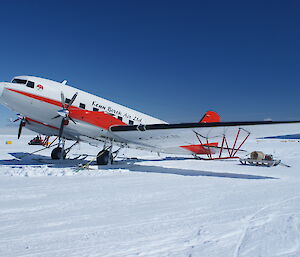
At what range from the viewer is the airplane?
36.8ft

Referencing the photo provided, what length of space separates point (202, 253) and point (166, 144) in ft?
41.0

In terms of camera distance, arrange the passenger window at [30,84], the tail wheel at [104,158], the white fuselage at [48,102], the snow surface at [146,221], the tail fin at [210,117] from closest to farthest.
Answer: the snow surface at [146,221], the white fuselage at [48,102], the passenger window at [30,84], the tail wheel at [104,158], the tail fin at [210,117]

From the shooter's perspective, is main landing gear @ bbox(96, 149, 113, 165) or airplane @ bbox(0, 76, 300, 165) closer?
airplane @ bbox(0, 76, 300, 165)

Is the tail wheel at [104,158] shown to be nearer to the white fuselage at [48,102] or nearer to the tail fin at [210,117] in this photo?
the white fuselage at [48,102]

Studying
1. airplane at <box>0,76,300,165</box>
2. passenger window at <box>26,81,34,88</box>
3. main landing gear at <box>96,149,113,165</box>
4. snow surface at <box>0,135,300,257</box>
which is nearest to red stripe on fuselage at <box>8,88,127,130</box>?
airplane at <box>0,76,300,165</box>

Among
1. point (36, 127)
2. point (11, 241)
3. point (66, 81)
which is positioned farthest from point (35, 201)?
point (36, 127)

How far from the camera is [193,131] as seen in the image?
1180 centimetres

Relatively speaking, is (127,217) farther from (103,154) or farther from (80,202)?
(103,154)

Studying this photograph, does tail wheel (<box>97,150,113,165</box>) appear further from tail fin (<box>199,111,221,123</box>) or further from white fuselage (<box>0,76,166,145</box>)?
tail fin (<box>199,111,221,123</box>)

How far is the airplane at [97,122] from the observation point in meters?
A: 11.2

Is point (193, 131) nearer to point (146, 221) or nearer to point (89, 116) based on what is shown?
point (89, 116)

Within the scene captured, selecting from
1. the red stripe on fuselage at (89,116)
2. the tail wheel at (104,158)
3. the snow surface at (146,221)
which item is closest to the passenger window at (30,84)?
the red stripe on fuselage at (89,116)

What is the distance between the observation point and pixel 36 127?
15.9 metres

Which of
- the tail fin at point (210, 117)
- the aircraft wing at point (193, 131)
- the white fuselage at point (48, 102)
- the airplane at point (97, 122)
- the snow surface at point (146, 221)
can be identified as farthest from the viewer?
the tail fin at point (210, 117)
